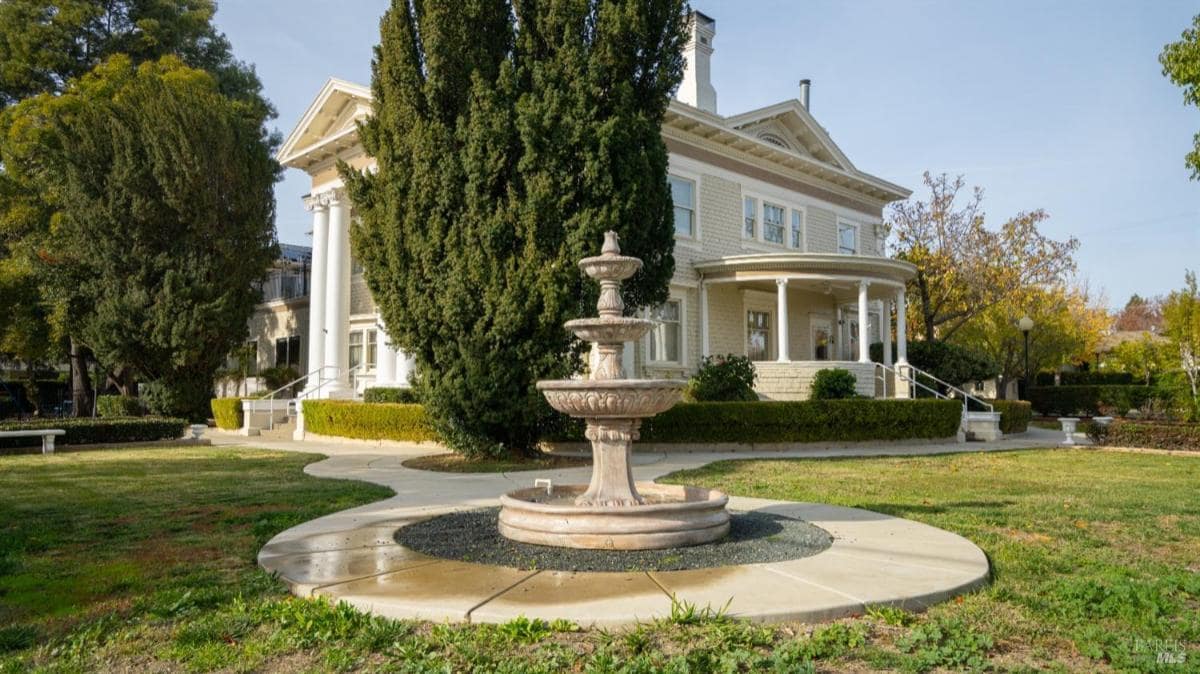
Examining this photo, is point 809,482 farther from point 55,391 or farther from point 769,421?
point 55,391

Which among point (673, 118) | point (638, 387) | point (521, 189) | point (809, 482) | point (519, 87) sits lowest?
point (809, 482)

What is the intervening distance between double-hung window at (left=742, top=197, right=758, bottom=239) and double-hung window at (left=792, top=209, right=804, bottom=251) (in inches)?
83.9

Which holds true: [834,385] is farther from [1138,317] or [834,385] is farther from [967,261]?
[1138,317]

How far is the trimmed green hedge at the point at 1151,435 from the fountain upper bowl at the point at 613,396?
15.9 meters

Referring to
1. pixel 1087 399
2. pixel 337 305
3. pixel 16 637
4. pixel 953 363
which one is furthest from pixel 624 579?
pixel 1087 399

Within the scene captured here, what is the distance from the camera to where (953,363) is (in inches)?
1042

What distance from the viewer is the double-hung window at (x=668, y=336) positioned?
22328 millimetres

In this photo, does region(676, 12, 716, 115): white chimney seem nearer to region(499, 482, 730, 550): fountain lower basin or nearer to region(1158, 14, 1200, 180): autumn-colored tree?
region(1158, 14, 1200, 180): autumn-colored tree

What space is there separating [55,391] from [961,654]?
4610 cm

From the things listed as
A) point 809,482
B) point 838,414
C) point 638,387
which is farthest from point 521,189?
point 838,414

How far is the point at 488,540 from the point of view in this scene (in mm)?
6648

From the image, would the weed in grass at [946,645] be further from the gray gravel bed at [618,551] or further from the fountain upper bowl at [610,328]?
the fountain upper bowl at [610,328]

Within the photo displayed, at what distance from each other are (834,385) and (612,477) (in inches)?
590

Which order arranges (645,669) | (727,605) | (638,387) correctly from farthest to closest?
1. (638,387)
2. (727,605)
3. (645,669)
